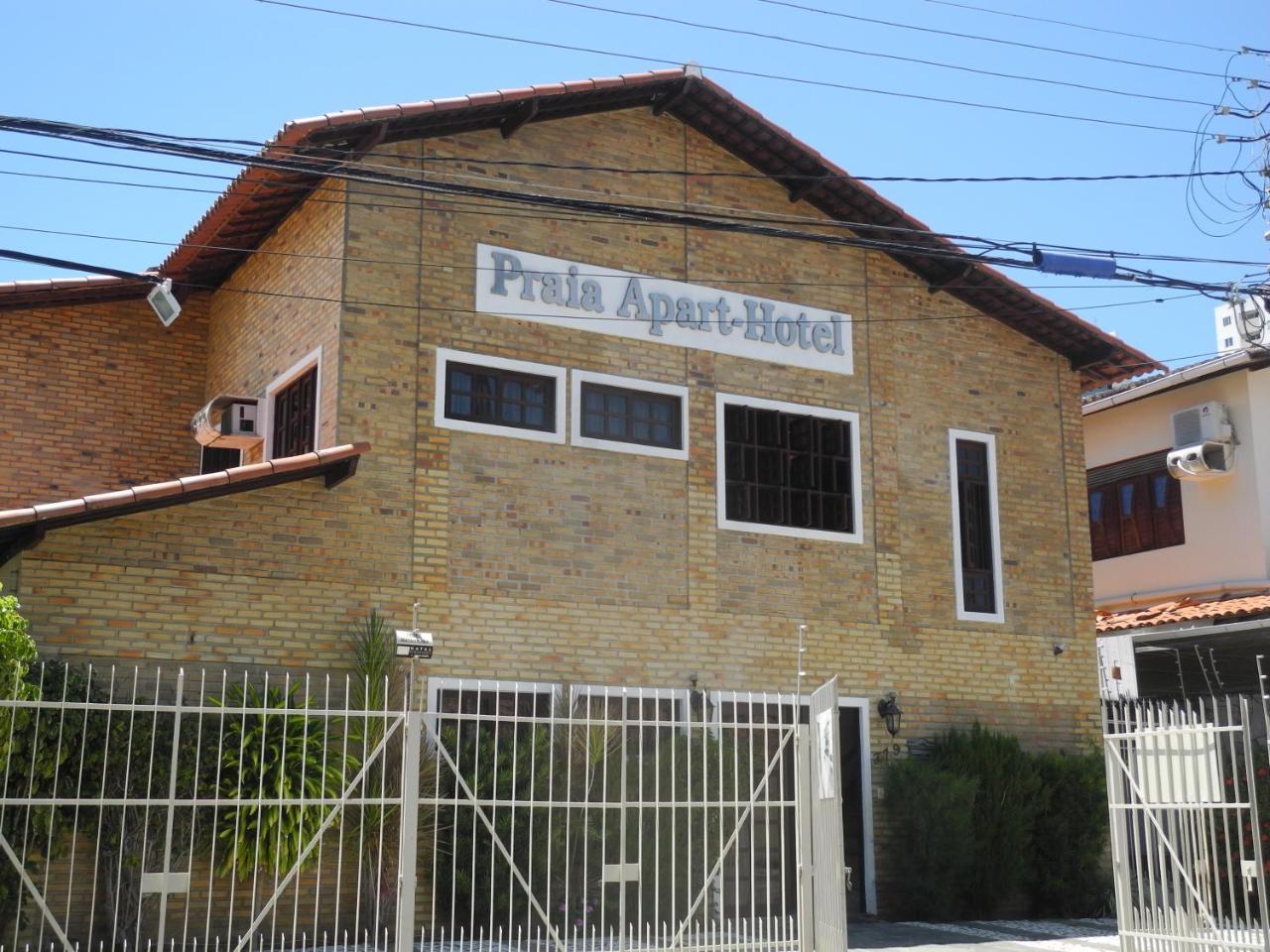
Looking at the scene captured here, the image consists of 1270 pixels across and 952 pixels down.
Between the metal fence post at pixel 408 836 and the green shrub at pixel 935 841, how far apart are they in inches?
272

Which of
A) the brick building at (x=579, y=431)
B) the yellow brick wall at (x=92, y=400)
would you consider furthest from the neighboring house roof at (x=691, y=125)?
the yellow brick wall at (x=92, y=400)

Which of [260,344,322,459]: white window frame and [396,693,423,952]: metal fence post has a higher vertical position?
[260,344,322,459]: white window frame

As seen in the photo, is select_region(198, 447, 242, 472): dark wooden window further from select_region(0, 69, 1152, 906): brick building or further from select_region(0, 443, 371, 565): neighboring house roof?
select_region(0, 443, 371, 565): neighboring house roof

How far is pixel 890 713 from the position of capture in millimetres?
15406

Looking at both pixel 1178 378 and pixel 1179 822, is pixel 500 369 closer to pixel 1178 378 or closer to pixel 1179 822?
pixel 1179 822

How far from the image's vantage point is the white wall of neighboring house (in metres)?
19.2

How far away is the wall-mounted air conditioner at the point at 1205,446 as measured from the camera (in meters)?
19.4

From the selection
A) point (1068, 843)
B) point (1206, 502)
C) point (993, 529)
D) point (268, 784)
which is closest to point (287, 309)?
point (268, 784)

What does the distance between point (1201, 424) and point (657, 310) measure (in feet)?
29.3

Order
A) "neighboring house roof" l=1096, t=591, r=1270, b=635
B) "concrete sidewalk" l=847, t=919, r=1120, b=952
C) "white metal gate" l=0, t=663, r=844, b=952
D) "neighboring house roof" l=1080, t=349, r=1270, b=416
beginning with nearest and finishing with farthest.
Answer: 1. "white metal gate" l=0, t=663, r=844, b=952
2. "concrete sidewalk" l=847, t=919, r=1120, b=952
3. "neighboring house roof" l=1096, t=591, r=1270, b=635
4. "neighboring house roof" l=1080, t=349, r=1270, b=416

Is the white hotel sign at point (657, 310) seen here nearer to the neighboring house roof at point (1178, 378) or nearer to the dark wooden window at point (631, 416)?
the dark wooden window at point (631, 416)

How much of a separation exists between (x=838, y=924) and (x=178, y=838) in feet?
16.9

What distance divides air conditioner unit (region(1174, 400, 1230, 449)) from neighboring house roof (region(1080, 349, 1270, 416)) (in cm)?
42

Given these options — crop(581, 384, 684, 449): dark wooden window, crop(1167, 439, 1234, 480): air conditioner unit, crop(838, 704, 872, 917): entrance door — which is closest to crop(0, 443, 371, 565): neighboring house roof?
crop(581, 384, 684, 449): dark wooden window
